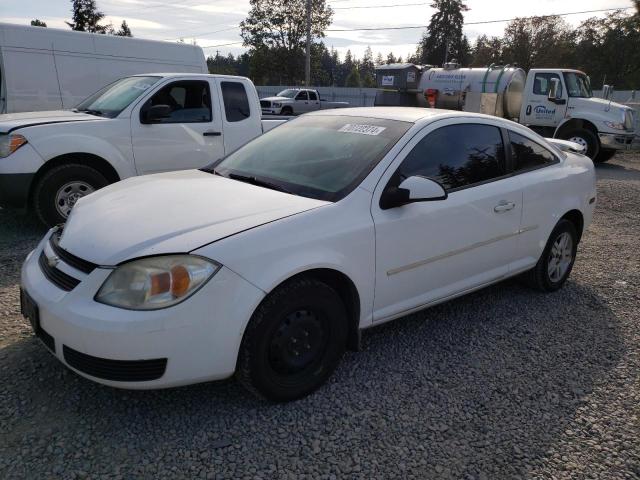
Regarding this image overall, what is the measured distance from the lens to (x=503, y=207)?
12.1ft

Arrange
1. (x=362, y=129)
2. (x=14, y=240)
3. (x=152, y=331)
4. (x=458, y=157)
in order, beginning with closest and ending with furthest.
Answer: (x=152, y=331), (x=362, y=129), (x=458, y=157), (x=14, y=240)

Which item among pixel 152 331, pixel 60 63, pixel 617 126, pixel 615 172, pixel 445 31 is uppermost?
pixel 445 31

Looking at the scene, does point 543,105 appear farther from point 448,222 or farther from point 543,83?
point 448,222

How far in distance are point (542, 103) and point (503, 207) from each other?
12.6 m

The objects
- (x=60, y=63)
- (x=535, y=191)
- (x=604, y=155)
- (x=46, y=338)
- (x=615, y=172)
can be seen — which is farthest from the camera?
(x=604, y=155)

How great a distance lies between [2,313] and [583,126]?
Result: 47.7ft

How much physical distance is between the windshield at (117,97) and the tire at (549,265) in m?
4.68

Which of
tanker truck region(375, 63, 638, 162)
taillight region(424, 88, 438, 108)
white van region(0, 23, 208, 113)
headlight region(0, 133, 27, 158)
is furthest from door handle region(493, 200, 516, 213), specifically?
taillight region(424, 88, 438, 108)

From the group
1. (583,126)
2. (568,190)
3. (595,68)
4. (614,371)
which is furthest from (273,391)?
(595,68)

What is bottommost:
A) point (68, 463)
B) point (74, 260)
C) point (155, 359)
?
point (68, 463)

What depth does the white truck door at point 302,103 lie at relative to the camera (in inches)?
1105

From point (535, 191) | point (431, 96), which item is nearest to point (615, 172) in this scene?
point (431, 96)

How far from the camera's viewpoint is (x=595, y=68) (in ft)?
160

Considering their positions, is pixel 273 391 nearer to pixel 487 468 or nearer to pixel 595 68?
pixel 487 468
